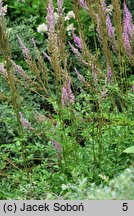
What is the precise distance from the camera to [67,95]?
120 inches

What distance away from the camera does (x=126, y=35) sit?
342 cm

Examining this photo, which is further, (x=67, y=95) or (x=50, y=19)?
(x=67, y=95)

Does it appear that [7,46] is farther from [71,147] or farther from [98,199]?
[98,199]

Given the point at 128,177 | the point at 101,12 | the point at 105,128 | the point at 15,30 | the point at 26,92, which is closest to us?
the point at 128,177

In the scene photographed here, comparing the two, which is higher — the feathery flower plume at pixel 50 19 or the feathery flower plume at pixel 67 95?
the feathery flower plume at pixel 50 19

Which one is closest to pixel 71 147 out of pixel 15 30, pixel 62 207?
pixel 62 207

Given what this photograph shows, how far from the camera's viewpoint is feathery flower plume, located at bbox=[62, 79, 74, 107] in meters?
3.04

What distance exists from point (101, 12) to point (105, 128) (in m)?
0.76

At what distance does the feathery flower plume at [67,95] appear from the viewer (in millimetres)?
3037

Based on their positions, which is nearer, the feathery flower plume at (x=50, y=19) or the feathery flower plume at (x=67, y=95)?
the feathery flower plume at (x=50, y=19)

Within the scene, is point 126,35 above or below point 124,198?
above

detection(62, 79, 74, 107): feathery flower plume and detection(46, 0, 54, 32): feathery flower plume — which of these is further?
detection(62, 79, 74, 107): feathery flower plume

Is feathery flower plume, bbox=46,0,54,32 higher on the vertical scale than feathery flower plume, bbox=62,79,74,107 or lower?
higher

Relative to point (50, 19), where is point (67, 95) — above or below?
below
